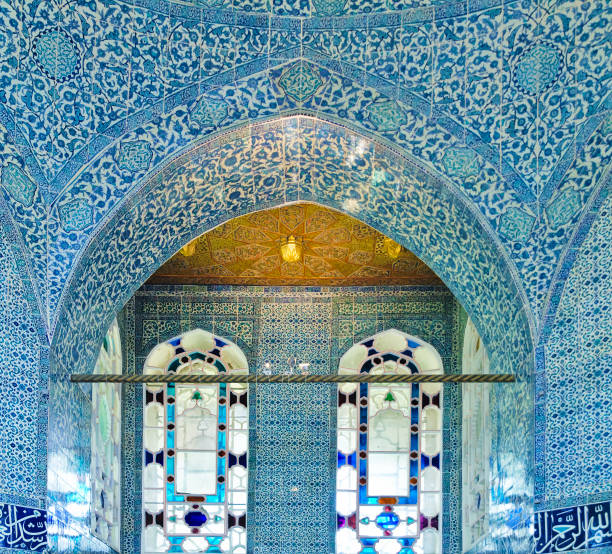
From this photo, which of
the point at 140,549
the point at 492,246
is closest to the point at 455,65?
the point at 492,246

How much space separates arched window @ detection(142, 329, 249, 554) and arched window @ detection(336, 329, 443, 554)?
0.73 meters

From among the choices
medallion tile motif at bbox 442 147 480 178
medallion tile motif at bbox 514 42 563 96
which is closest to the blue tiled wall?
medallion tile motif at bbox 442 147 480 178

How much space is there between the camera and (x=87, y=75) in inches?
262

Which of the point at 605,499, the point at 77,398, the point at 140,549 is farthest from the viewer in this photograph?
the point at 140,549

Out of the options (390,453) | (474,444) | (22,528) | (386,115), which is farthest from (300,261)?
(22,528)

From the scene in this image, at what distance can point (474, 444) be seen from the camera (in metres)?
8.82

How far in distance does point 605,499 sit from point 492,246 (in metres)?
1.43

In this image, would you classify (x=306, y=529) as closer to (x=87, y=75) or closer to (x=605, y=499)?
(x=605, y=499)

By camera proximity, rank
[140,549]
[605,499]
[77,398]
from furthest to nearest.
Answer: [140,549] < [77,398] < [605,499]

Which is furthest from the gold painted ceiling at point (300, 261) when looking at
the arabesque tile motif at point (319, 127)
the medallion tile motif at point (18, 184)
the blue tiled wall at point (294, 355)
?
the medallion tile motif at point (18, 184)

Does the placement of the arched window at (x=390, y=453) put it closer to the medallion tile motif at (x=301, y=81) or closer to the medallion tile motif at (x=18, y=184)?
the medallion tile motif at (x=301, y=81)

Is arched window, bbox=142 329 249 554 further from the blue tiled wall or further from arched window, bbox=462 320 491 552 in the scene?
arched window, bbox=462 320 491 552

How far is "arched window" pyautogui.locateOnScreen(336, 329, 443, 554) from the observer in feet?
29.7

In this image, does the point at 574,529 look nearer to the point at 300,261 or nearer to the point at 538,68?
the point at 538,68
